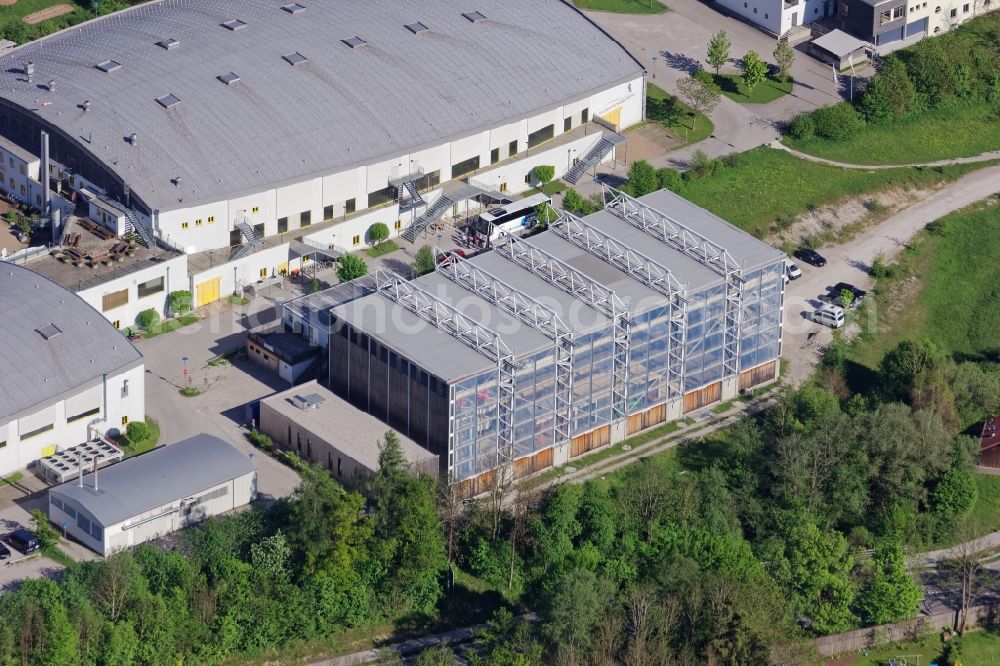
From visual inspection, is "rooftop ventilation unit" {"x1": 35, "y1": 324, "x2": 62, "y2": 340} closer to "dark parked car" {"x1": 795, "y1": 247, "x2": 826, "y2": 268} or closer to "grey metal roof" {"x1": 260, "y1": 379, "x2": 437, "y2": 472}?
"grey metal roof" {"x1": 260, "y1": 379, "x2": 437, "y2": 472}

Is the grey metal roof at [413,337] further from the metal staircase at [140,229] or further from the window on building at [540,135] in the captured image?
the window on building at [540,135]

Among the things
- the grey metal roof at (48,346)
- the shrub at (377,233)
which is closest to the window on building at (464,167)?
the shrub at (377,233)

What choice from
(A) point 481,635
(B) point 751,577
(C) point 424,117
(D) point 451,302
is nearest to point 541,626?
(A) point 481,635

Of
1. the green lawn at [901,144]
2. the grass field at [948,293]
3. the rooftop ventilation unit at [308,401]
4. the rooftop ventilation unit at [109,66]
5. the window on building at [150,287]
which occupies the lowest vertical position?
the grass field at [948,293]

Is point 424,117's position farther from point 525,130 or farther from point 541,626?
point 541,626

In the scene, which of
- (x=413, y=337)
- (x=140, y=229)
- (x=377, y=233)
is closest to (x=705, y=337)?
(x=413, y=337)

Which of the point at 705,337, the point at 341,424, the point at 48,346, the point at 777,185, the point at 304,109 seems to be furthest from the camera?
the point at 777,185

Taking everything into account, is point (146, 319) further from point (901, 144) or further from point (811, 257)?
point (901, 144)
